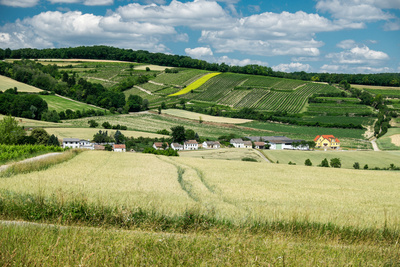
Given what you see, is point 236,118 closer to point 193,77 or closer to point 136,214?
point 193,77

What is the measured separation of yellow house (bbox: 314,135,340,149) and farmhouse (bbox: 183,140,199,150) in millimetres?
31573

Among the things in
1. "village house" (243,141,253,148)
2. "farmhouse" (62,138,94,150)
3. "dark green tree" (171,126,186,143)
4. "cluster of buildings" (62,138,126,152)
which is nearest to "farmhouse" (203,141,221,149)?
"dark green tree" (171,126,186,143)

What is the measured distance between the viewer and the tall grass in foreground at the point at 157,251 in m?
6.03

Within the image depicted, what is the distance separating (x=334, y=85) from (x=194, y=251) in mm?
171465

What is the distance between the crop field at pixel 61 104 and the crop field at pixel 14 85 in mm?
7141

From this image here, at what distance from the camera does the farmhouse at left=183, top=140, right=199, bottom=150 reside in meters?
82.4

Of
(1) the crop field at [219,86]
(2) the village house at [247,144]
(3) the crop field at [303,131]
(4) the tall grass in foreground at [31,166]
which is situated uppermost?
(1) the crop field at [219,86]

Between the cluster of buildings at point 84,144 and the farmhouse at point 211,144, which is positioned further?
the farmhouse at point 211,144

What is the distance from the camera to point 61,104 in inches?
4747

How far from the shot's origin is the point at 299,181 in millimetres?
24328

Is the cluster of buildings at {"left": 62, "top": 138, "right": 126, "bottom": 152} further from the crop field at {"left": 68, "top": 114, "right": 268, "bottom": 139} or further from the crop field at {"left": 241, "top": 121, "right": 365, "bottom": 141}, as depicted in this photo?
the crop field at {"left": 241, "top": 121, "right": 365, "bottom": 141}

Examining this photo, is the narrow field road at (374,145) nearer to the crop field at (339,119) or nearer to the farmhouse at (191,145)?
the crop field at (339,119)

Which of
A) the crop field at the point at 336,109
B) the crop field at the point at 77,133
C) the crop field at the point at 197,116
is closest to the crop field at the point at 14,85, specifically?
the crop field at the point at 77,133

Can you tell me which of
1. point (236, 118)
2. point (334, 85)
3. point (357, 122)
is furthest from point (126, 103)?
point (334, 85)
